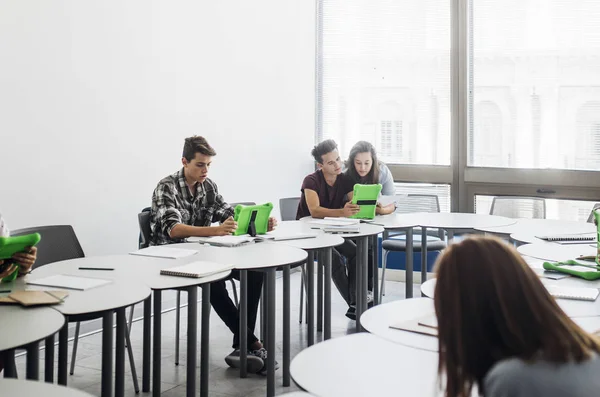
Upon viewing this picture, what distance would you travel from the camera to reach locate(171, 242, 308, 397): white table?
291 cm

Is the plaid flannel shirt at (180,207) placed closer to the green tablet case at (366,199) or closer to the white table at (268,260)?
the white table at (268,260)

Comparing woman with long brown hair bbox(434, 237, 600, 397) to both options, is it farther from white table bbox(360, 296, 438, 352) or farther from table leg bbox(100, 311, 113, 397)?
table leg bbox(100, 311, 113, 397)

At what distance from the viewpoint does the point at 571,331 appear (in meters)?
1.12

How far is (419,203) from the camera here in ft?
19.9

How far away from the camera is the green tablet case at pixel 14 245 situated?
2.30 meters

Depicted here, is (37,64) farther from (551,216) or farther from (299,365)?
(551,216)

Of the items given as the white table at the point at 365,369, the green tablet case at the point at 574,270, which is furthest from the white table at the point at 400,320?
the green tablet case at the point at 574,270

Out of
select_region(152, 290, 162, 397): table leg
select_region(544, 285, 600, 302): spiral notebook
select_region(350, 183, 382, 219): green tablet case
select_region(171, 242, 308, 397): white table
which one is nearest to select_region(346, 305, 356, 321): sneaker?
select_region(350, 183, 382, 219): green tablet case

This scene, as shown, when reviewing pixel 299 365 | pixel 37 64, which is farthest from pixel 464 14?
pixel 299 365

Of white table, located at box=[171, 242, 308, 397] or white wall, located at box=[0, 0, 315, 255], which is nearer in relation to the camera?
white table, located at box=[171, 242, 308, 397]

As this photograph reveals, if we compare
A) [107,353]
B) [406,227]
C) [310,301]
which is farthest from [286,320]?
[406,227]

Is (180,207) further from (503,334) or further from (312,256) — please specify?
(503,334)

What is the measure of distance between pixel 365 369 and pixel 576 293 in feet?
3.50

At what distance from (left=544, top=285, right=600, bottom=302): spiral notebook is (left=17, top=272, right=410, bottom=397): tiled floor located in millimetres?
1514
